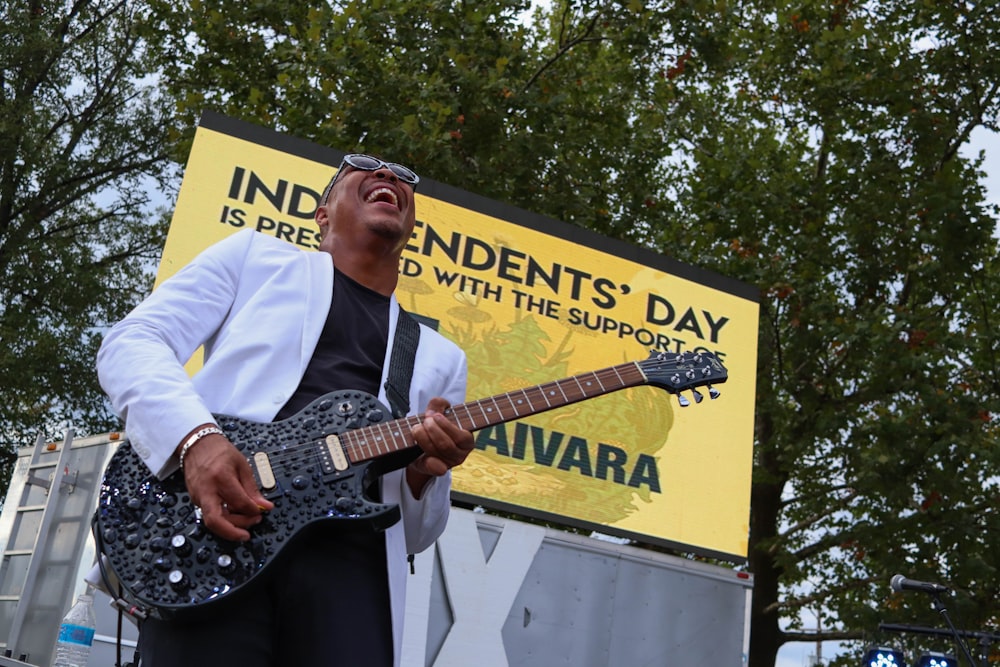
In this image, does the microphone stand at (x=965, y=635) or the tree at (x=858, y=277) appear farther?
the tree at (x=858, y=277)

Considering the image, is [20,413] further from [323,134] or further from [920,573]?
[920,573]

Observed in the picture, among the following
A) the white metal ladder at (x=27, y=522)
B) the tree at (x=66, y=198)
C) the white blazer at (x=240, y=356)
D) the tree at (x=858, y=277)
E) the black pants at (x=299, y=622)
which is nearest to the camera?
the black pants at (x=299, y=622)

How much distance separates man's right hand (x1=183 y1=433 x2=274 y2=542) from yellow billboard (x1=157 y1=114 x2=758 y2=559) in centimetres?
501

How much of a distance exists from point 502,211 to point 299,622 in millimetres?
6250

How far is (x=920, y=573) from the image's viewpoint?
11086 mm

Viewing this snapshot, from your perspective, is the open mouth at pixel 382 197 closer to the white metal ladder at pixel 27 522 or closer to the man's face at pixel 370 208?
the man's face at pixel 370 208

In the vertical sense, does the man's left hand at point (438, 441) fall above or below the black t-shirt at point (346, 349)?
below

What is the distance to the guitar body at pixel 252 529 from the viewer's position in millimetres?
1912

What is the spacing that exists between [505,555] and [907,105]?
829 cm

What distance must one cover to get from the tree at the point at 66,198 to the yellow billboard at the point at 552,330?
8011 mm

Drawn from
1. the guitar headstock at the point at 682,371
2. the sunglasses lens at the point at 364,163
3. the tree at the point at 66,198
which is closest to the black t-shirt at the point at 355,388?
the sunglasses lens at the point at 364,163

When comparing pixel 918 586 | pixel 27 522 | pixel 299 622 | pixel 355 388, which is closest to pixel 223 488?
pixel 299 622

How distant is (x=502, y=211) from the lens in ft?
26.3

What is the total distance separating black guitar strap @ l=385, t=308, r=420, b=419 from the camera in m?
2.30
